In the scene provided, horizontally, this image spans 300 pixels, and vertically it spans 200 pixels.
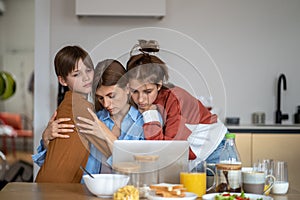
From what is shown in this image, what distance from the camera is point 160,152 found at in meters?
2.00

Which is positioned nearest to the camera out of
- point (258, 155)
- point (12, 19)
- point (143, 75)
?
point (143, 75)

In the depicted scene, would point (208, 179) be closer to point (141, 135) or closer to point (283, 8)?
point (141, 135)

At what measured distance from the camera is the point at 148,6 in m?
4.10

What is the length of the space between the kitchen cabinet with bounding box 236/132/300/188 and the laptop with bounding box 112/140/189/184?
207 centimetres

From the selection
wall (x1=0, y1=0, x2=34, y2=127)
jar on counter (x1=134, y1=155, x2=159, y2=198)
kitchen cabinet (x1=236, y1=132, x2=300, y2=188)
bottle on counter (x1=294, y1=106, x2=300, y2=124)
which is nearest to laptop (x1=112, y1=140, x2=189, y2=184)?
jar on counter (x1=134, y1=155, x2=159, y2=198)

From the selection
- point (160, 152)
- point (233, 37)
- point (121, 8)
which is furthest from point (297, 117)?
point (160, 152)

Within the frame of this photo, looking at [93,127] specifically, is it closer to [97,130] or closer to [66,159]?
[97,130]

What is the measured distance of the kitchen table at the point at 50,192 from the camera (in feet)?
6.09

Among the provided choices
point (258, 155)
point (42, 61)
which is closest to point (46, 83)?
point (42, 61)

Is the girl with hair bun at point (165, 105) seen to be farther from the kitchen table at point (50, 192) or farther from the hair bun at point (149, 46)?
the kitchen table at point (50, 192)

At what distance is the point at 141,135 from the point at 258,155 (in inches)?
78.2

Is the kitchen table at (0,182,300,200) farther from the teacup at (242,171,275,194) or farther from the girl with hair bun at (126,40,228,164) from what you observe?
the girl with hair bun at (126,40,228,164)

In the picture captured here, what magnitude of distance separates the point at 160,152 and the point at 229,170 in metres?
0.26

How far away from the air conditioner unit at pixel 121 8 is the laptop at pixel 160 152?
2.23 m
